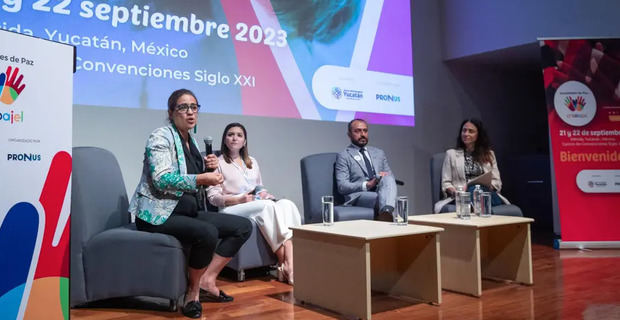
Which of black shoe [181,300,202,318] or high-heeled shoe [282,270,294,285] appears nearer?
black shoe [181,300,202,318]

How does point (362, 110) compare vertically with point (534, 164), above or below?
above

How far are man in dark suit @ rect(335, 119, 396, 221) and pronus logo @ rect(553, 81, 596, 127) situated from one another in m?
1.61

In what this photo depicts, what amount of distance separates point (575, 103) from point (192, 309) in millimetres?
3636

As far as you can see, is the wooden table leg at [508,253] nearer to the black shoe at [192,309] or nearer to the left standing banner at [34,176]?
the black shoe at [192,309]

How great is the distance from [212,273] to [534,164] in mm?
4405

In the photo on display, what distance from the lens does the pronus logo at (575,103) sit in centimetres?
439

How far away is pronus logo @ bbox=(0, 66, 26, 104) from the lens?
5.78 feet

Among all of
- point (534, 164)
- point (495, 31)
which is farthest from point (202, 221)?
Answer: point (534, 164)

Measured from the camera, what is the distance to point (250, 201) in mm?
3463

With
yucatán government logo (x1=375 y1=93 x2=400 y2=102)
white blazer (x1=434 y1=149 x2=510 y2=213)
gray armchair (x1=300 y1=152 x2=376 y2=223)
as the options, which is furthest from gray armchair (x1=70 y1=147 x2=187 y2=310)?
yucatán government logo (x1=375 y1=93 x2=400 y2=102)

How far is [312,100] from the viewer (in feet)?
15.2

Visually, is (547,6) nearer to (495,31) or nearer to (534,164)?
(495,31)

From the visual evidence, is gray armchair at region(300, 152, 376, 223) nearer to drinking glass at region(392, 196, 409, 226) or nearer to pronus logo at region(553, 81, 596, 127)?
drinking glass at region(392, 196, 409, 226)

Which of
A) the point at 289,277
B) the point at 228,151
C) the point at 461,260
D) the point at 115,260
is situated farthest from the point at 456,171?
the point at 115,260
